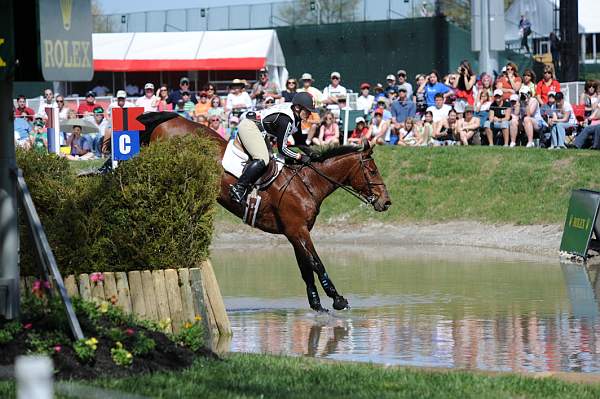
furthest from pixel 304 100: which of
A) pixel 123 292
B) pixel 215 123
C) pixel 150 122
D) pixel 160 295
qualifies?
pixel 215 123

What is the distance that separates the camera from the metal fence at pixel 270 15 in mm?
45156

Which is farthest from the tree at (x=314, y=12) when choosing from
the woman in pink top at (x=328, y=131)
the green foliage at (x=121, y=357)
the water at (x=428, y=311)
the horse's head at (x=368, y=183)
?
the green foliage at (x=121, y=357)

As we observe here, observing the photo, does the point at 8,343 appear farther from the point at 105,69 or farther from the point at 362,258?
the point at 105,69

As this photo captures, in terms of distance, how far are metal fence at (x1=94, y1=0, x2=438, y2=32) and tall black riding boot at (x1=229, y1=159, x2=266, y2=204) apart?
Answer: 29.3 meters

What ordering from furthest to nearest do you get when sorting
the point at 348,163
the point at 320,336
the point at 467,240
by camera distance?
the point at 467,240 < the point at 348,163 < the point at 320,336

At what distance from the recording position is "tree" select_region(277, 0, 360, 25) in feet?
152

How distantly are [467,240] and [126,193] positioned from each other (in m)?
13.2

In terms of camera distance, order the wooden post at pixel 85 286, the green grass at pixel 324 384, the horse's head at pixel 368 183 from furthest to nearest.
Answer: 1. the horse's head at pixel 368 183
2. the wooden post at pixel 85 286
3. the green grass at pixel 324 384

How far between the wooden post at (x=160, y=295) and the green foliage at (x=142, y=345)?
2331mm

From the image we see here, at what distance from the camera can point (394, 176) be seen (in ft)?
90.4

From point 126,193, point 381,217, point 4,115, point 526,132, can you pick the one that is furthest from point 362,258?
point 4,115

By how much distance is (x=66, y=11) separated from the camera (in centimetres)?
923

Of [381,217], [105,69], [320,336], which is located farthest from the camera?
[105,69]

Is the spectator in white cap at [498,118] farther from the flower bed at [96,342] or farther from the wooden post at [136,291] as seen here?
the flower bed at [96,342]
